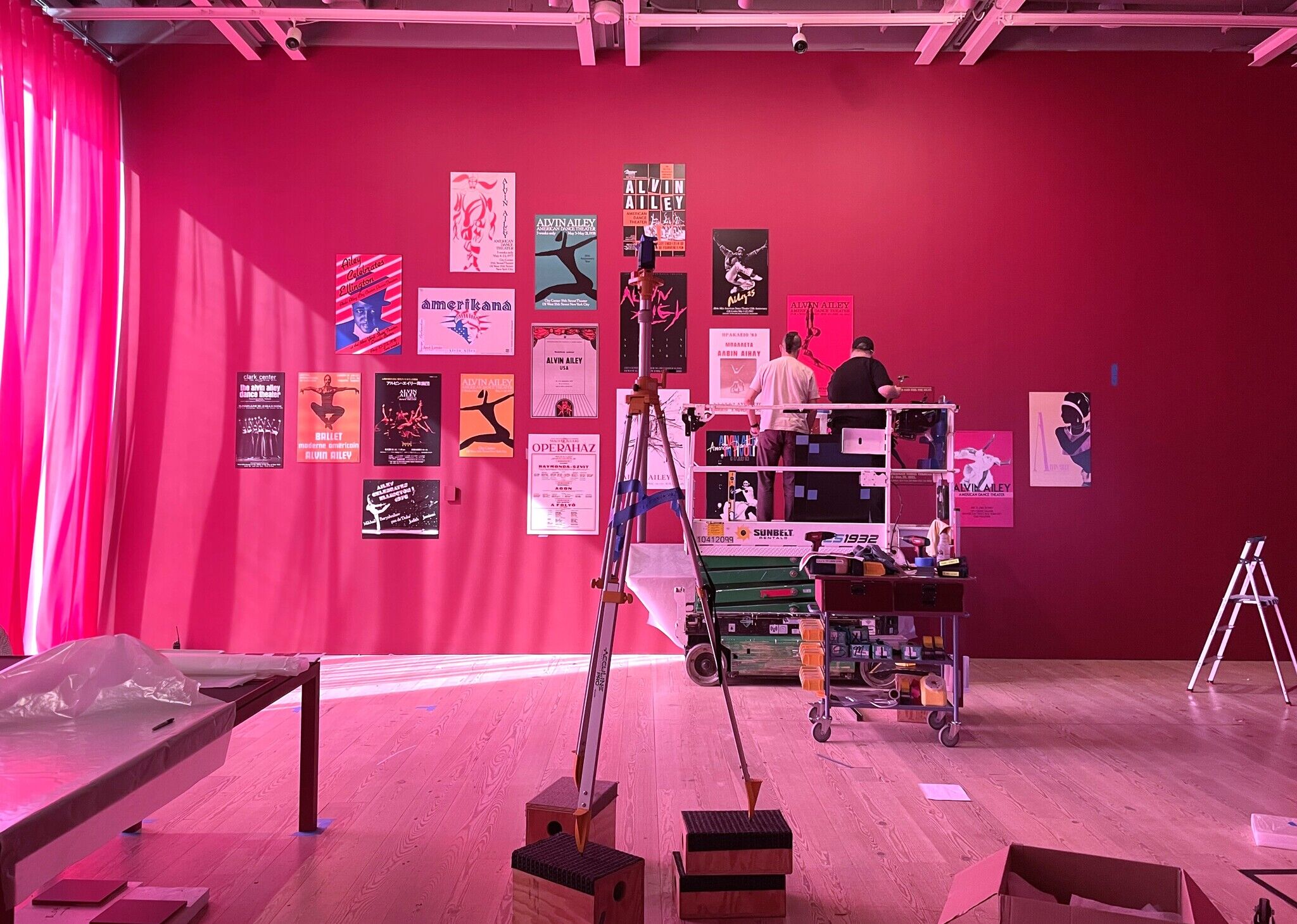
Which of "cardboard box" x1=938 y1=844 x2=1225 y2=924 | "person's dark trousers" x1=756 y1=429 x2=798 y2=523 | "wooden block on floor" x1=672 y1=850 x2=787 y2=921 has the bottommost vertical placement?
"wooden block on floor" x1=672 y1=850 x2=787 y2=921

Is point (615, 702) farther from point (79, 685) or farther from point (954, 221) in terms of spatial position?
point (954, 221)

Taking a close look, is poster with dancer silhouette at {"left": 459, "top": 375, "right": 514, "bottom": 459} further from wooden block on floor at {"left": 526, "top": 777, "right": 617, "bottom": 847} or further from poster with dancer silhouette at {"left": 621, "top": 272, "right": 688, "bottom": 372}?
wooden block on floor at {"left": 526, "top": 777, "right": 617, "bottom": 847}

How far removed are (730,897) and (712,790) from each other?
104cm

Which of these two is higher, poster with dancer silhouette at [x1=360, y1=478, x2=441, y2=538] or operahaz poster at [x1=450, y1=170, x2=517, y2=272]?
operahaz poster at [x1=450, y1=170, x2=517, y2=272]

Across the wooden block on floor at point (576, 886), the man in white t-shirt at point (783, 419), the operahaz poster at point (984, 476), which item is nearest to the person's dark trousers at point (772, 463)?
the man in white t-shirt at point (783, 419)

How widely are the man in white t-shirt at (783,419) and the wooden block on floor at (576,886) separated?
11.3 ft

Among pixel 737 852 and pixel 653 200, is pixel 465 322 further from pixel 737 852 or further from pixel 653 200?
pixel 737 852

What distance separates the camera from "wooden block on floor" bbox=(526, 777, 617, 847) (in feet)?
8.23

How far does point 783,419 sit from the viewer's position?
5.69 metres

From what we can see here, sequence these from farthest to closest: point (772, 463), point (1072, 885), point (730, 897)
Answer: point (772, 463) → point (730, 897) → point (1072, 885)

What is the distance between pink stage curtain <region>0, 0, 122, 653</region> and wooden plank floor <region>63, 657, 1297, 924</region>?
1884 mm

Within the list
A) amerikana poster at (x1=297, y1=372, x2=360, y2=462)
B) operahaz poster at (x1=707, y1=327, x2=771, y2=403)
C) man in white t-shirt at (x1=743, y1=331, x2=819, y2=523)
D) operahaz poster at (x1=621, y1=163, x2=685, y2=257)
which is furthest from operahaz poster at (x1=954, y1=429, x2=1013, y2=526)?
amerikana poster at (x1=297, y1=372, x2=360, y2=462)

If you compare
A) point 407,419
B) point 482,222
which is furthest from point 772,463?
point 482,222

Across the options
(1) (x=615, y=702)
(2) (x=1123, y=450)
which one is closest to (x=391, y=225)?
(1) (x=615, y=702)
